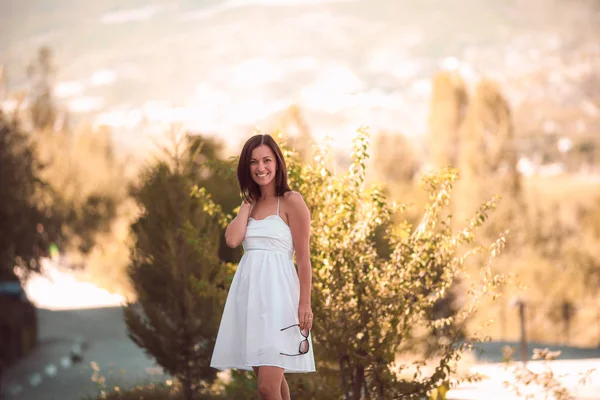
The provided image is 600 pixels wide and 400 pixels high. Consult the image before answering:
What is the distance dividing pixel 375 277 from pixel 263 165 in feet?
5.02

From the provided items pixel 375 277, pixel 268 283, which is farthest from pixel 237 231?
pixel 375 277

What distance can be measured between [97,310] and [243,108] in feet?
550

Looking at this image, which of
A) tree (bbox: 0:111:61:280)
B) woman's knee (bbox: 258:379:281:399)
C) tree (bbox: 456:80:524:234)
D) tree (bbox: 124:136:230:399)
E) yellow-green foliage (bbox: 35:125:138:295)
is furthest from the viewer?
tree (bbox: 456:80:524:234)

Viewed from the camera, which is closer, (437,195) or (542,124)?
(437,195)

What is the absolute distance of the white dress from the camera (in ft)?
14.8

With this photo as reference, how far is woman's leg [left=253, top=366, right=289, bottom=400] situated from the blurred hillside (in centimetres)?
16114

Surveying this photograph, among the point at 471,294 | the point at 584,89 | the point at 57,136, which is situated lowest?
the point at 471,294

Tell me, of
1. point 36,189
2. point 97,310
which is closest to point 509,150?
point 97,310

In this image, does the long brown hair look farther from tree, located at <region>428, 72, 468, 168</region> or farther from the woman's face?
tree, located at <region>428, 72, 468, 168</region>

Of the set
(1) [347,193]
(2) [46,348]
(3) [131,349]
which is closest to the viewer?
(1) [347,193]

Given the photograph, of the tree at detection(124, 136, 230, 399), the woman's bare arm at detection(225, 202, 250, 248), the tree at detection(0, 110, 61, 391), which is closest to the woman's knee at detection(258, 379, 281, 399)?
the woman's bare arm at detection(225, 202, 250, 248)

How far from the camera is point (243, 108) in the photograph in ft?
632

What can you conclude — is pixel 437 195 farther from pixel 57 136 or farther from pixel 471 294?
pixel 57 136

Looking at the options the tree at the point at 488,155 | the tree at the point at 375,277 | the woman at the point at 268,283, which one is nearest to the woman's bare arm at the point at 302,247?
the woman at the point at 268,283
